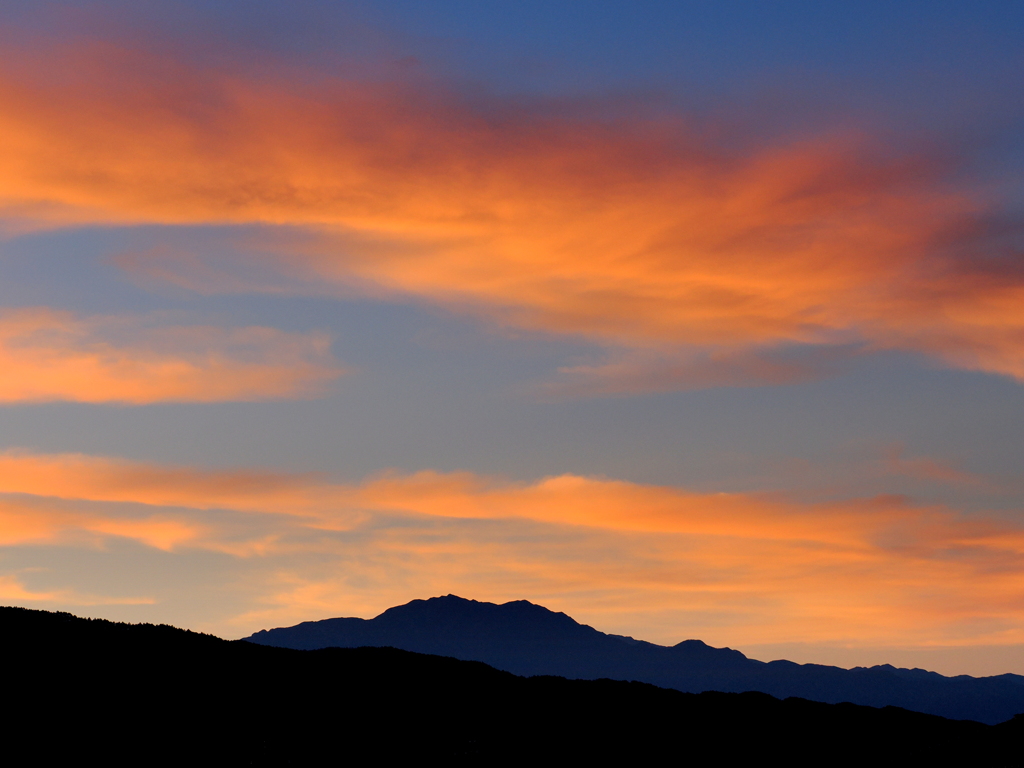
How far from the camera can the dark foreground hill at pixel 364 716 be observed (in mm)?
53750

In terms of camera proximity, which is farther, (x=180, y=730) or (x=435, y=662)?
(x=435, y=662)

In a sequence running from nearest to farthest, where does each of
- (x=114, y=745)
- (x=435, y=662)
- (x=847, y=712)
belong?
(x=114, y=745) → (x=435, y=662) → (x=847, y=712)

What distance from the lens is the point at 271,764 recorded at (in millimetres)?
52875

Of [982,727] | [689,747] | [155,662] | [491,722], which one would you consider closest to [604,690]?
[689,747]

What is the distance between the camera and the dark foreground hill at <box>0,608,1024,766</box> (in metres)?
53.8

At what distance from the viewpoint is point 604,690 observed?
79625 mm

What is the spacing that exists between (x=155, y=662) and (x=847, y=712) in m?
53.4

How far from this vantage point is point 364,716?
206 ft

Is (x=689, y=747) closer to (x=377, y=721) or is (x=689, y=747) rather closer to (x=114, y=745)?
(x=377, y=721)

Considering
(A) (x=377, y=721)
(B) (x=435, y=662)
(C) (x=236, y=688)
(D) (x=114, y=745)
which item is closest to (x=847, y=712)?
(B) (x=435, y=662)

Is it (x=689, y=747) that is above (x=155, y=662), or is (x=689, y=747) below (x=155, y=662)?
below

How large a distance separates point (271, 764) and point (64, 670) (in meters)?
14.1

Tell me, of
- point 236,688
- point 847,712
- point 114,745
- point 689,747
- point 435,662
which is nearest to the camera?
point 114,745

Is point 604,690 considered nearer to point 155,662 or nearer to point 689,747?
point 689,747
